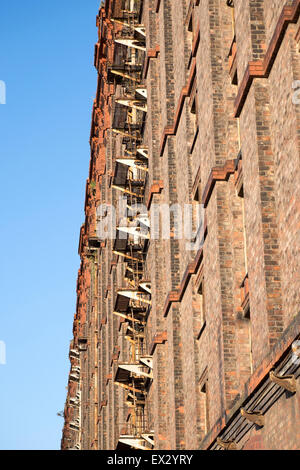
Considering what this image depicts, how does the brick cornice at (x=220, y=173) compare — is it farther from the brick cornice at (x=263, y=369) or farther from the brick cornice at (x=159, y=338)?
the brick cornice at (x=159, y=338)

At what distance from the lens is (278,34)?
17438mm

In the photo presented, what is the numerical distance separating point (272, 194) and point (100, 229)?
3767cm

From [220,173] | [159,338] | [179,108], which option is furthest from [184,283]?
[220,173]

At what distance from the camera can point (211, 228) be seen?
22609mm

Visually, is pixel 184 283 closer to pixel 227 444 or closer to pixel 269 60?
pixel 227 444

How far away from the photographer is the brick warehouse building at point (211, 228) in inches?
670

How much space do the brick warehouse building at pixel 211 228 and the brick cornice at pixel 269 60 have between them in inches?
1.1

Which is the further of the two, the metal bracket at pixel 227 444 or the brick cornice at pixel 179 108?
the brick cornice at pixel 179 108

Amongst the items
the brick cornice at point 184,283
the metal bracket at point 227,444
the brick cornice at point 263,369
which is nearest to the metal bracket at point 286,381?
the brick cornice at point 263,369

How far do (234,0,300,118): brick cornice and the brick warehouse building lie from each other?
29 mm

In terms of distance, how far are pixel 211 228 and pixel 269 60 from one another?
5615 mm

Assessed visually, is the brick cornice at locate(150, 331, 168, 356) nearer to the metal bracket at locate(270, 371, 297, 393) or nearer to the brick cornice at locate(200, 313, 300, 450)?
the brick cornice at locate(200, 313, 300, 450)

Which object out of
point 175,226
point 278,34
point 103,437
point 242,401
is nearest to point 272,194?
point 278,34

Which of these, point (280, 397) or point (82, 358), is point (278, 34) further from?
point (82, 358)
